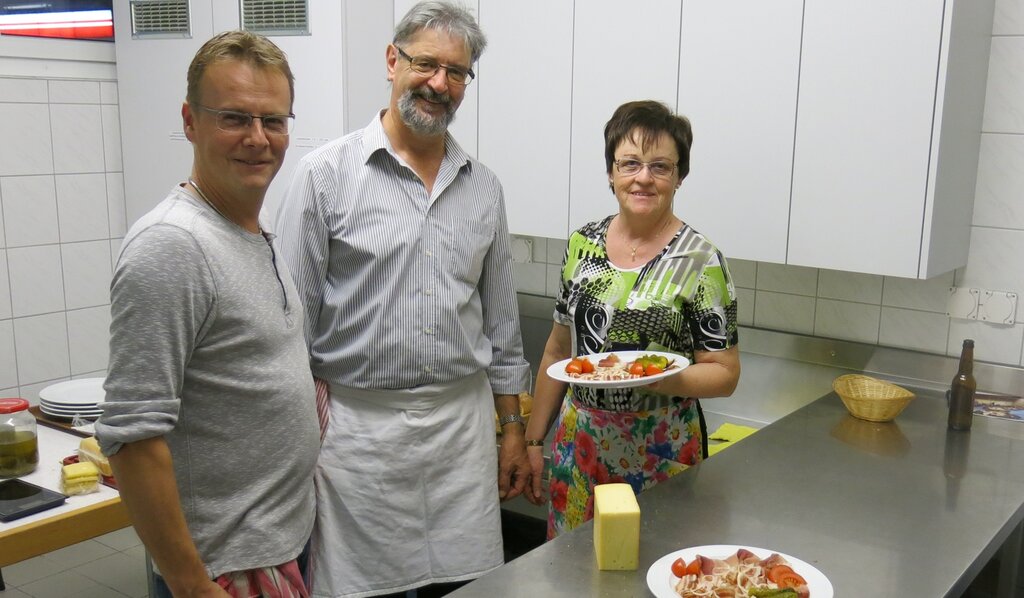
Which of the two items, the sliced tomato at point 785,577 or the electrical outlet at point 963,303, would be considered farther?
the electrical outlet at point 963,303

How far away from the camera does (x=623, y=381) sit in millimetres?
1580

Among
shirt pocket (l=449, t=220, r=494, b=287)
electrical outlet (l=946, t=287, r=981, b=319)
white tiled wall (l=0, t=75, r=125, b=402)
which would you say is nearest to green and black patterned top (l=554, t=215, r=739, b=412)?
shirt pocket (l=449, t=220, r=494, b=287)

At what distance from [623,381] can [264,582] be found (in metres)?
0.67

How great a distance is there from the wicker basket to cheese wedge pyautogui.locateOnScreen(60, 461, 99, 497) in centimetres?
167

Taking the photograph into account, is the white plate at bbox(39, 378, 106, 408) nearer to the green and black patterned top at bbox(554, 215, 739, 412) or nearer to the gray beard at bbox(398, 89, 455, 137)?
the gray beard at bbox(398, 89, 455, 137)

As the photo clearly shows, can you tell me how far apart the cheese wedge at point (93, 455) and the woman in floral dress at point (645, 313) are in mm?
972

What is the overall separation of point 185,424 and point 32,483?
805 mm

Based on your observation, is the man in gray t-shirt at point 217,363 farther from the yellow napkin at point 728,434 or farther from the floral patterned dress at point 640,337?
the yellow napkin at point 728,434

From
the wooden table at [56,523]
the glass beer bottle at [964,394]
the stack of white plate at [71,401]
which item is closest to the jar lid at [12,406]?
the wooden table at [56,523]

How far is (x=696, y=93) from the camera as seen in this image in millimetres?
2271

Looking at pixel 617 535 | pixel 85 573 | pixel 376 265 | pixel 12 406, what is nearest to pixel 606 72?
pixel 376 265

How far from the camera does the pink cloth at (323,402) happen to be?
1822mm

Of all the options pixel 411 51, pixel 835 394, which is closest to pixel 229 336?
pixel 411 51

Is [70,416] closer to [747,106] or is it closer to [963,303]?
[747,106]
